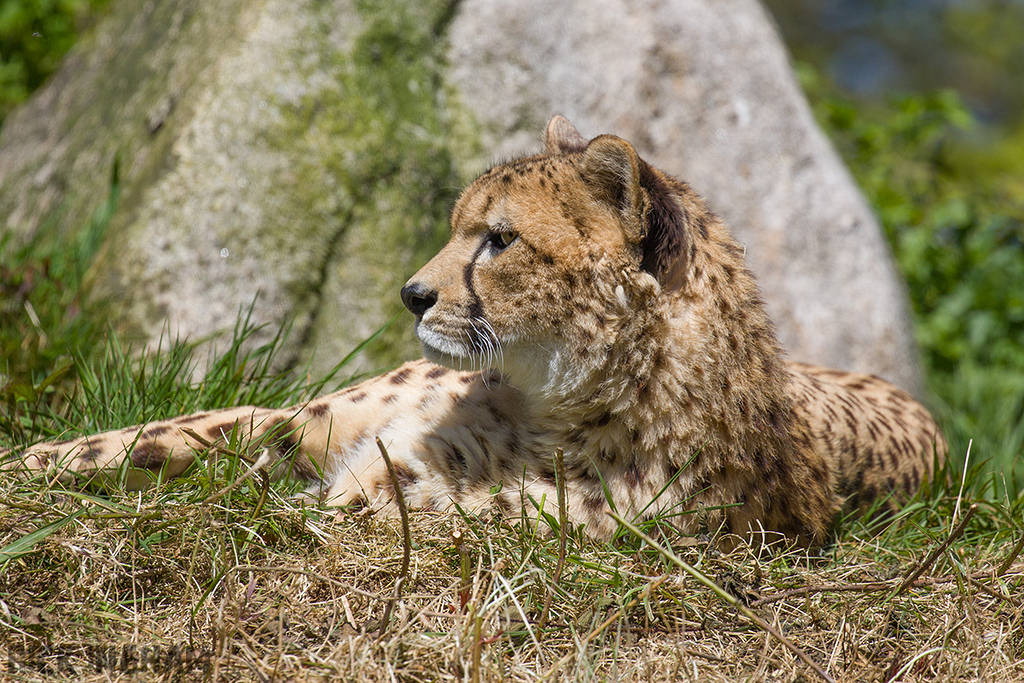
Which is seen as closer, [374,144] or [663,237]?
[663,237]

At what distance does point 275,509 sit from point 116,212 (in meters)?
2.25

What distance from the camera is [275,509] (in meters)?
2.40

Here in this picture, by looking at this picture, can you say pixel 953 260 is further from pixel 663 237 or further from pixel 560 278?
pixel 560 278

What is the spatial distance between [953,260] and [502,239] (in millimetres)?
4186

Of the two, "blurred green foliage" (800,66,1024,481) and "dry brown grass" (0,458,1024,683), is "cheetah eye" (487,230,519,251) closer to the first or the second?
"dry brown grass" (0,458,1024,683)

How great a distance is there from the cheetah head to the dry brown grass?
51cm

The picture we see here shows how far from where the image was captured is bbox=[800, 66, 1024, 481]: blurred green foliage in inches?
200

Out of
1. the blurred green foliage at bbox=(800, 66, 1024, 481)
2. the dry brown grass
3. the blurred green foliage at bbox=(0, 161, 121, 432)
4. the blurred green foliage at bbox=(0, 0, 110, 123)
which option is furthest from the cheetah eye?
the blurred green foliage at bbox=(0, 0, 110, 123)

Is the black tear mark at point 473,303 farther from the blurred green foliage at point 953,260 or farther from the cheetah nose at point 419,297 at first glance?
the blurred green foliage at point 953,260

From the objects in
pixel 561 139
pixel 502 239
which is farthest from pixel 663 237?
pixel 561 139

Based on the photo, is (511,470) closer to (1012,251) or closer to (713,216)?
(713,216)

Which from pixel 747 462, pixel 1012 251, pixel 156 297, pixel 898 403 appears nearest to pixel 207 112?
pixel 156 297

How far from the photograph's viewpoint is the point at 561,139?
308cm

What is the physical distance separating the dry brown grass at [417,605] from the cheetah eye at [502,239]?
834 mm
